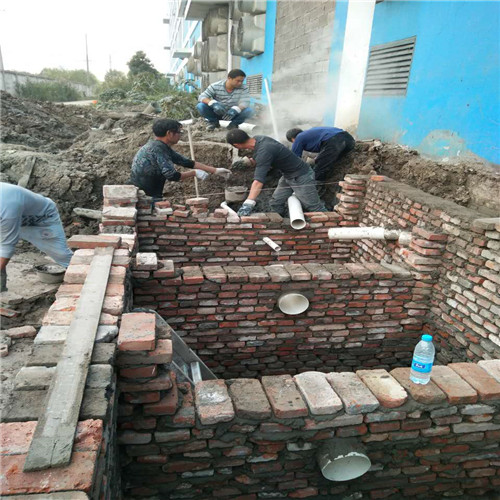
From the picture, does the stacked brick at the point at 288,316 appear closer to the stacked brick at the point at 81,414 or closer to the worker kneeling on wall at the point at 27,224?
the stacked brick at the point at 81,414

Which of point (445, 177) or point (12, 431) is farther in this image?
point (445, 177)

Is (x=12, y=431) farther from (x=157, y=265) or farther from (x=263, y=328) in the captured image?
(x=263, y=328)

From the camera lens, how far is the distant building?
3.83 m

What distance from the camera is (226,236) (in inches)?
196

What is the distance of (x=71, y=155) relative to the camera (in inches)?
326

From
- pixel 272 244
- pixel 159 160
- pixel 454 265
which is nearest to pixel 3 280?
pixel 159 160

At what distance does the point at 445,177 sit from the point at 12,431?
447 centimetres

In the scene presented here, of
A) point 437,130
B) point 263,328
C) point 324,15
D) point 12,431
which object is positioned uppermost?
point 324,15

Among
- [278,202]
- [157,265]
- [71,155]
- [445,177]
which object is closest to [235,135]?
[278,202]

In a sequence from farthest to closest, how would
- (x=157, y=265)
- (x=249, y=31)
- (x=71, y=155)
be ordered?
(x=249, y=31) → (x=71, y=155) → (x=157, y=265)

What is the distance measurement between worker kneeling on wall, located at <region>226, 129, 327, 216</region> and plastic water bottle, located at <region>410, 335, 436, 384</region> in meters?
3.14

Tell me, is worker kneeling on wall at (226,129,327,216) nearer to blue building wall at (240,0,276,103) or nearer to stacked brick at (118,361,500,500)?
stacked brick at (118,361,500,500)

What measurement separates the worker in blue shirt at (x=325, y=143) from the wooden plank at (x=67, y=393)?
4214 mm

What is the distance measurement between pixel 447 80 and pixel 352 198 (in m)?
1.76
